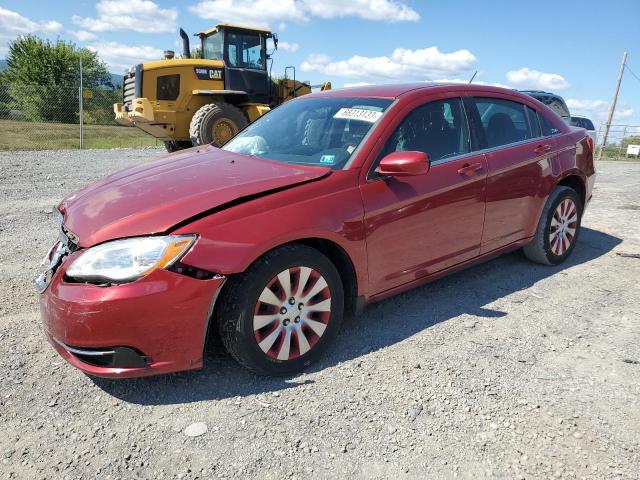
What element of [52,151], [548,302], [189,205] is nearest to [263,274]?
[189,205]

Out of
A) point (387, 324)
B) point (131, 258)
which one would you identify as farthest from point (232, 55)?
point (131, 258)

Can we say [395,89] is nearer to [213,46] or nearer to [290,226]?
[290,226]

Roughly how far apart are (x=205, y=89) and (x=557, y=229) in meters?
9.28

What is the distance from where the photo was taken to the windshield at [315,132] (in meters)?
3.27

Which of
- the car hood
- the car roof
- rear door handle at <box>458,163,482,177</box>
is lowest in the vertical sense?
the car hood

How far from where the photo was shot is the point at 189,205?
2.57 meters

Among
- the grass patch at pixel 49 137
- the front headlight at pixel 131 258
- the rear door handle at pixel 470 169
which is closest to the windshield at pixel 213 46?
the grass patch at pixel 49 137

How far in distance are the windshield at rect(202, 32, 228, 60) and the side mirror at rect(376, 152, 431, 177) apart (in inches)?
400

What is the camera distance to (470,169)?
366 centimetres

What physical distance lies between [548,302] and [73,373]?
3354mm

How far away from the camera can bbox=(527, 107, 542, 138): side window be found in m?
4.40

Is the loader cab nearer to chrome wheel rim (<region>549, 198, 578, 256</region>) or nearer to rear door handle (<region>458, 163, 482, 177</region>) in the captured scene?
chrome wheel rim (<region>549, 198, 578, 256</region>)

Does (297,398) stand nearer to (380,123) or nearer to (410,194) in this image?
(410,194)

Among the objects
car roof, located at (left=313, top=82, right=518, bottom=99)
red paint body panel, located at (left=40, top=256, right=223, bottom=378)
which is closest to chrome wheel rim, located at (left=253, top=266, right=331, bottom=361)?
red paint body panel, located at (left=40, top=256, right=223, bottom=378)
